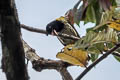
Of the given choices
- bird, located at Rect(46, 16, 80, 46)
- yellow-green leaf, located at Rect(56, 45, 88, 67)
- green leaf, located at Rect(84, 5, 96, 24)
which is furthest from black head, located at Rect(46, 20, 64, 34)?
yellow-green leaf, located at Rect(56, 45, 88, 67)

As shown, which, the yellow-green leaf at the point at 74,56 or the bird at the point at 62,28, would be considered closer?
the yellow-green leaf at the point at 74,56

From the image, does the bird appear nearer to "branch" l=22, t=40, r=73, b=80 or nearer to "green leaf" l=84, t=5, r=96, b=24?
"branch" l=22, t=40, r=73, b=80

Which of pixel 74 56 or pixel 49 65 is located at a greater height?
pixel 74 56

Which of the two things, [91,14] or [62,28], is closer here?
[91,14]

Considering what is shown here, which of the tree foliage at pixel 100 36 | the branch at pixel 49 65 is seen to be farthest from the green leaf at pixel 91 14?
the branch at pixel 49 65

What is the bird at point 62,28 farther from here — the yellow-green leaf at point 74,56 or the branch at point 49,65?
the yellow-green leaf at point 74,56

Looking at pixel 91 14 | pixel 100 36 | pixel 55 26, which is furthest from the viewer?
pixel 55 26

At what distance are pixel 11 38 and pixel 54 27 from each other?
1.34m

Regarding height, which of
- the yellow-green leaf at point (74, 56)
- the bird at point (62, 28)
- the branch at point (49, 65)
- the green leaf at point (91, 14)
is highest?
the green leaf at point (91, 14)

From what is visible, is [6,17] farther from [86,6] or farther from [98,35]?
[86,6]

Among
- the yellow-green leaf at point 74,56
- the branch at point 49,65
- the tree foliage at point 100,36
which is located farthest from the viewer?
the branch at point 49,65

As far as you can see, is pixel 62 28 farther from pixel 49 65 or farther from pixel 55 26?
pixel 49 65

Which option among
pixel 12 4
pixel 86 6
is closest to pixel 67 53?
pixel 86 6

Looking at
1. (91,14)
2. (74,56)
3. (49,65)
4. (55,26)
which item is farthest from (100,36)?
(55,26)
